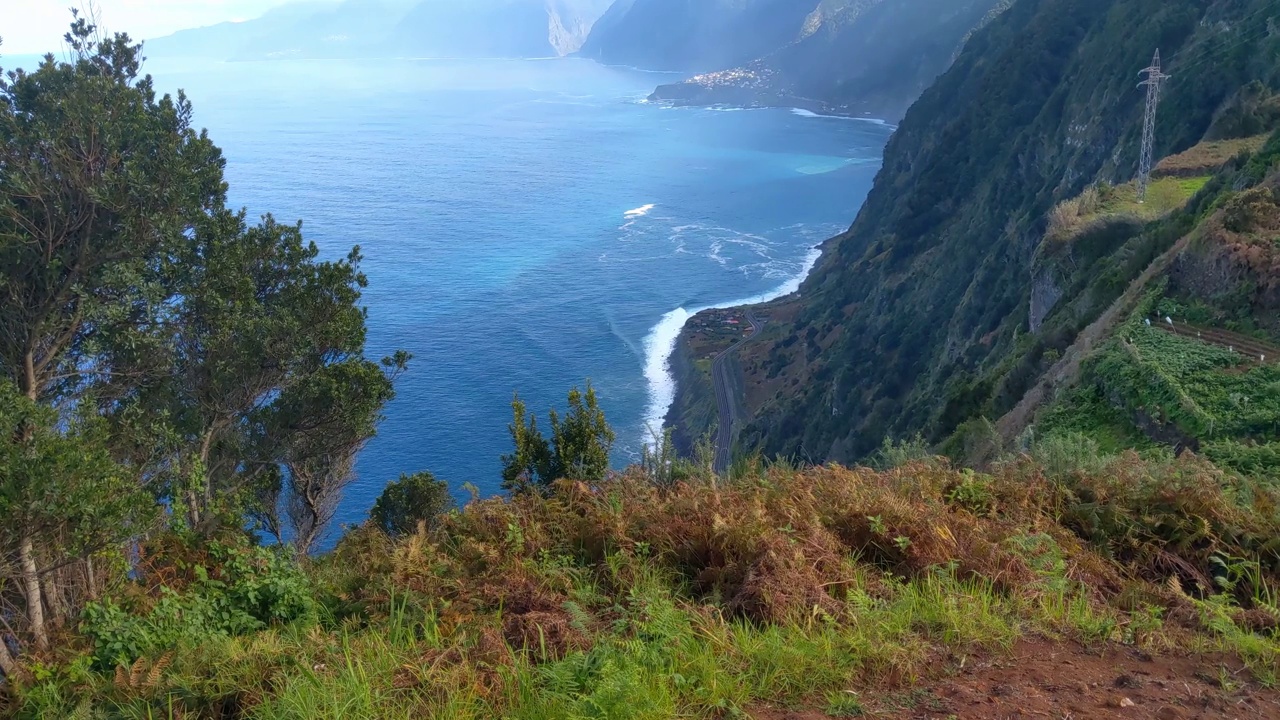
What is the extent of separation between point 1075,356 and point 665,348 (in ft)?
173

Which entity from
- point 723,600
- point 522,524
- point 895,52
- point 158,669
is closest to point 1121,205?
point 522,524

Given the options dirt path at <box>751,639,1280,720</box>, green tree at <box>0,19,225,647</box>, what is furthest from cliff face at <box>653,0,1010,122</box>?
dirt path at <box>751,639,1280,720</box>

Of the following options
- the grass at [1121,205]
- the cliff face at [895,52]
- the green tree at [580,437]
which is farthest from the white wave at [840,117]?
the green tree at [580,437]

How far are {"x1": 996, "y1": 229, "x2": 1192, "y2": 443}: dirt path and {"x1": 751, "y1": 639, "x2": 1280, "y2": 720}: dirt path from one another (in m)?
11.2

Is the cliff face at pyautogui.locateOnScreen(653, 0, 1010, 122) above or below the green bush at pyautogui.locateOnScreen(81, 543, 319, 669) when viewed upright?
above

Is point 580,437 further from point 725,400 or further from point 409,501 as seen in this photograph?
point 725,400

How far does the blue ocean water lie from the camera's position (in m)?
61.0

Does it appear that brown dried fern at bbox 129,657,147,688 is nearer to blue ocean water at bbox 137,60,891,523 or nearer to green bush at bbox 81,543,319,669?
green bush at bbox 81,543,319,669

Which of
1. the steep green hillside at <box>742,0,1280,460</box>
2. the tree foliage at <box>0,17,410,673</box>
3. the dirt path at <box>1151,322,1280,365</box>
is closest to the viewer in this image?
the tree foliage at <box>0,17,410,673</box>

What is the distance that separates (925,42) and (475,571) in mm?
189552

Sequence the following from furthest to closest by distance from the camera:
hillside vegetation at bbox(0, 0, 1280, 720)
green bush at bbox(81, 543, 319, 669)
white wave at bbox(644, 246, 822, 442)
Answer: white wave at bbox(644, 246, 822, 442) < green bush at bbox(81, 543, 319, 669) < hillside vegetation at bbox(0, 0, 1280, 720)

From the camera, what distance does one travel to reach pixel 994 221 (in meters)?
52.7

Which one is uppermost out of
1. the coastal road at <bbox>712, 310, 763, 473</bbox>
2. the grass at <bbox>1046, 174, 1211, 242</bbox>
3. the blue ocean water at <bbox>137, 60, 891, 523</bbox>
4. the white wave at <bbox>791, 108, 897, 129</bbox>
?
the white wave at <bbox>791, 108, 897, 129</bbox>

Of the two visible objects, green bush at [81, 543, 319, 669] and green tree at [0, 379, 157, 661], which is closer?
green bush at [81, 543, 319, 669]
